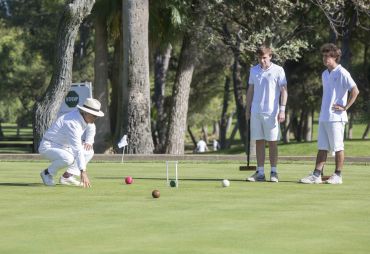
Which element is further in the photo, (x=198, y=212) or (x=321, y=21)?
(x=321, y=21)

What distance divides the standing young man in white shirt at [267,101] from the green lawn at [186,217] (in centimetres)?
68

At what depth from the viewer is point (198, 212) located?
917 centimetres

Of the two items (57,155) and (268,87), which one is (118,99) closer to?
(268,87)

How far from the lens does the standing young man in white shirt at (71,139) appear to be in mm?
11977

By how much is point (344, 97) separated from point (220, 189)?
229cm

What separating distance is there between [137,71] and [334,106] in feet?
49.3

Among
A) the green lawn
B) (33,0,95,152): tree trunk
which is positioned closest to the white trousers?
the green lawn

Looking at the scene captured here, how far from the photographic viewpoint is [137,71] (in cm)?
2767

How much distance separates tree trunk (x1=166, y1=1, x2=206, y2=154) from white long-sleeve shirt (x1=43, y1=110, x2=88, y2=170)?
19245mm

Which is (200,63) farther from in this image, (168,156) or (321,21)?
(168,156)

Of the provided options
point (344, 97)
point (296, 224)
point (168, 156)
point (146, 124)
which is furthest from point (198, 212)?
point (146, 124)

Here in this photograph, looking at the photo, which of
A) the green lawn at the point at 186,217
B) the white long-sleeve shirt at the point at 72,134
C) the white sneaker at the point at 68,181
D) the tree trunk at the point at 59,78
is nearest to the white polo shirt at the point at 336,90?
the green lawn at the point at 186,217

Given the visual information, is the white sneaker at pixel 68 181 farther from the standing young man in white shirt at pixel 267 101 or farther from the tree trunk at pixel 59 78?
the tree trunk at pixel 59 78

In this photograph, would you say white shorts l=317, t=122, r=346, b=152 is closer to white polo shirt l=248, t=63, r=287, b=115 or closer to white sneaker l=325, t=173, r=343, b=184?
white sneaker l=325, t=173, r=343, b=184
